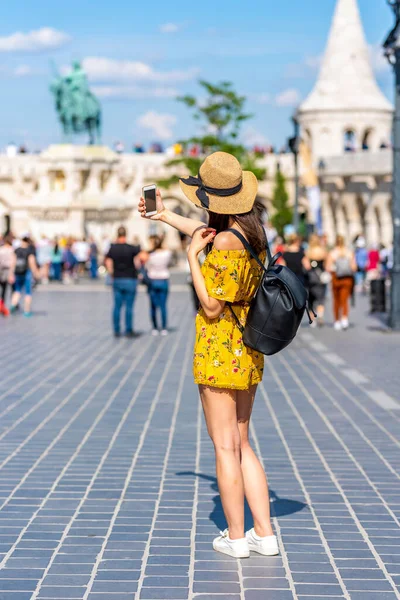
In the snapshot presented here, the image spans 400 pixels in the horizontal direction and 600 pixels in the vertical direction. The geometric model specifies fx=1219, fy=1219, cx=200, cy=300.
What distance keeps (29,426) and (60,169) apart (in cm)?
4898

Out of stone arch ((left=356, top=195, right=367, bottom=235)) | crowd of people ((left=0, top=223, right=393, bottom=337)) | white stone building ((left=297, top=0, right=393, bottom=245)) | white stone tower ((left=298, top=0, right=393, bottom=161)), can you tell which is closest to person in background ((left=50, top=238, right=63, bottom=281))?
crowd of people ((left=0, top=223, right=393, bottom=337))

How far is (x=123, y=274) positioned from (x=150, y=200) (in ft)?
37.2

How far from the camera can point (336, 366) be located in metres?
13.4

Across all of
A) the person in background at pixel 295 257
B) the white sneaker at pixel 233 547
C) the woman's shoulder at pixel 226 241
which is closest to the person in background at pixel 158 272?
the person in background at pixel 295 257

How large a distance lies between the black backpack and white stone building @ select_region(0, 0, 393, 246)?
137ft

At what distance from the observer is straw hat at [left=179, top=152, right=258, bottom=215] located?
5371mm

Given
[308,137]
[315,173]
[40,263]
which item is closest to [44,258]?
[40,263]

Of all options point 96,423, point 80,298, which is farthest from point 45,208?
point 96,423

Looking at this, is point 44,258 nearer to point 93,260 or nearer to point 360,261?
point 93,260

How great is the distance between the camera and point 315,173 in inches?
2360

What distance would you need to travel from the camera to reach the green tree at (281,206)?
74.8 m

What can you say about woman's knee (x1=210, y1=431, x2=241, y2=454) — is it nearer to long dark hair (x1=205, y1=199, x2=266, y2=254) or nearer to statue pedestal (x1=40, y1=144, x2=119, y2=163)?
long dark hair (x1=205, y1=199, x2=266, y2=254)

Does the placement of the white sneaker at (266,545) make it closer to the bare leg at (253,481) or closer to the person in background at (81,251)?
the bare leg at (253,481)

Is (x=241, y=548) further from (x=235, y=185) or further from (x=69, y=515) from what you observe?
(x=235, y=185)
